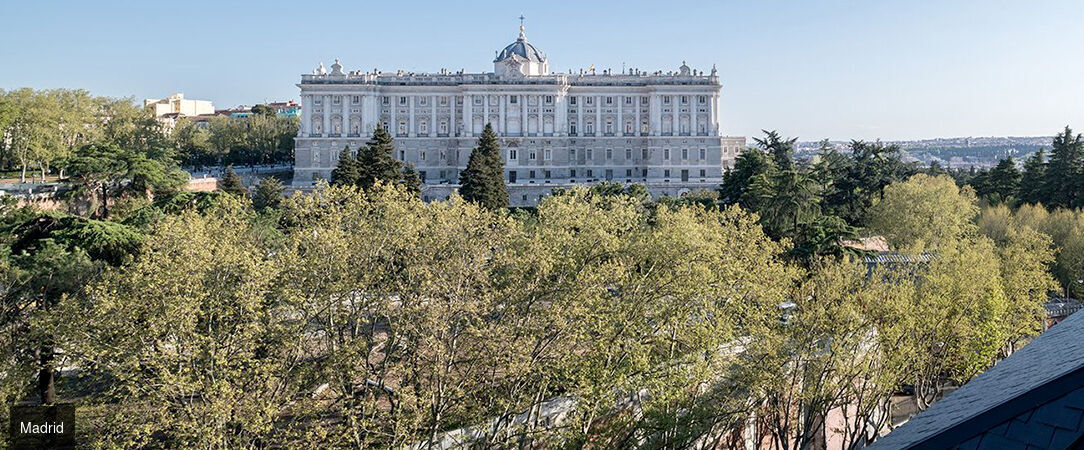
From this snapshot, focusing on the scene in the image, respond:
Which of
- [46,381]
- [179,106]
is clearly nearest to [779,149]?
[46,381]

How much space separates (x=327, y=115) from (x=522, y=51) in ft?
64.3

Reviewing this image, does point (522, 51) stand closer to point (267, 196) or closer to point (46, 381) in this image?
point (267, 196)

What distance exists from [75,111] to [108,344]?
53.8 meters

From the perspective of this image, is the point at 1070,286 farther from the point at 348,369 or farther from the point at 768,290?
the point at 348,369

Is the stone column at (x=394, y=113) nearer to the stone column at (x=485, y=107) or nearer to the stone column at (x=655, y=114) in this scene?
the stone column at (x=485, y=107)

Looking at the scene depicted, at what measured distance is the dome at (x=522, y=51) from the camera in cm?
8019

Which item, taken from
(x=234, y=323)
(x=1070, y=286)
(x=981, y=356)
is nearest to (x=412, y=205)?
(x=234, y=323)

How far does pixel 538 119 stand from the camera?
3034 inches

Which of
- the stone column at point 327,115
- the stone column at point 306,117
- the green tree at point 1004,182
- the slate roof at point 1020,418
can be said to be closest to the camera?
the slate roof at point 1020,418

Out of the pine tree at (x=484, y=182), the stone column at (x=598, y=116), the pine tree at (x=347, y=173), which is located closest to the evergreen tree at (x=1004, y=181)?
the pine tree at (x=484, y=182)

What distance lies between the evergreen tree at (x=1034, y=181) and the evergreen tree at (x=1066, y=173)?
46 cm

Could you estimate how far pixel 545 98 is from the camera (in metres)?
77.2

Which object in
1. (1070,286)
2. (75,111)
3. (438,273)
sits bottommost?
(1070,286)

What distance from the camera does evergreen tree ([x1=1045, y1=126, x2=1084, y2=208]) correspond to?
47.4m
